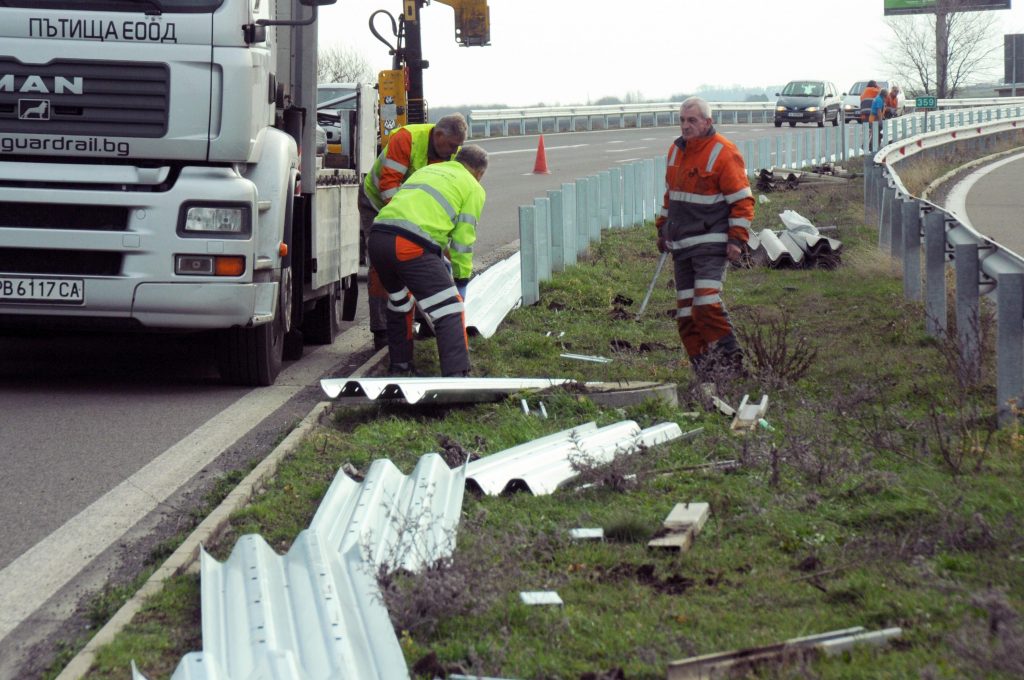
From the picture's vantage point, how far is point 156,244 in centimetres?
782

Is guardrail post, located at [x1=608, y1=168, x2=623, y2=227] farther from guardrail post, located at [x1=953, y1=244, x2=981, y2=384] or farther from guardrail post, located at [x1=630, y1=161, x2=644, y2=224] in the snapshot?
guardrail post, located at [x1=953, y1=244, x2=981, y2=384]

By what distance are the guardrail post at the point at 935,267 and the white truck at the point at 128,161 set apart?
423 cm

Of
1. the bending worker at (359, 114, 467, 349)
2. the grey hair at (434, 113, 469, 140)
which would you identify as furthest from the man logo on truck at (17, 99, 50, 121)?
the grey hair at (434, 113, 469, 140)

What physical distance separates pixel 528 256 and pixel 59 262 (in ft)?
14.6

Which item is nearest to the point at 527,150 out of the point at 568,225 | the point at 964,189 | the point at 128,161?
the point at 964,189

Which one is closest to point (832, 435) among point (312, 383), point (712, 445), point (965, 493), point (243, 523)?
point (712, 445)

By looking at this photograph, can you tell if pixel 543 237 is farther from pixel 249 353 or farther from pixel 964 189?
pixel 964 189

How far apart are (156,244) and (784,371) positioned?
141 inches

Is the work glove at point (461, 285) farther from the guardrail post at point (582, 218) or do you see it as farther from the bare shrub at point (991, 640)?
the guardrail post at point (582, 218)

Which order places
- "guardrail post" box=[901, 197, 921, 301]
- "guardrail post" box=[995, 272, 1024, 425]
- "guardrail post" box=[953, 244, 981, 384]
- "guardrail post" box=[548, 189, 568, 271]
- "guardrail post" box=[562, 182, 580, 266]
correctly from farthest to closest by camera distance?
"guardrail post" box=[562, 182, 580, 266]
"guardrail post" box=[548, 189, 568, 271]
"guardrail post" box=[901, 197, 921, 301]
"guardrail post" box=[953, 244, 981, 384]
"guardrail post" box=[995, 272, 1024, 425]

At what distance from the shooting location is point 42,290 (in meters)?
7.82

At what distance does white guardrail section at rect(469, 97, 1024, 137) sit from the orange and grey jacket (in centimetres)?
3589

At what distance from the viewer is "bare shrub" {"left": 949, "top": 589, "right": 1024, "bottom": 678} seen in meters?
3.31

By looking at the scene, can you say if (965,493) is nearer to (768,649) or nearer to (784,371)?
(768,649)
